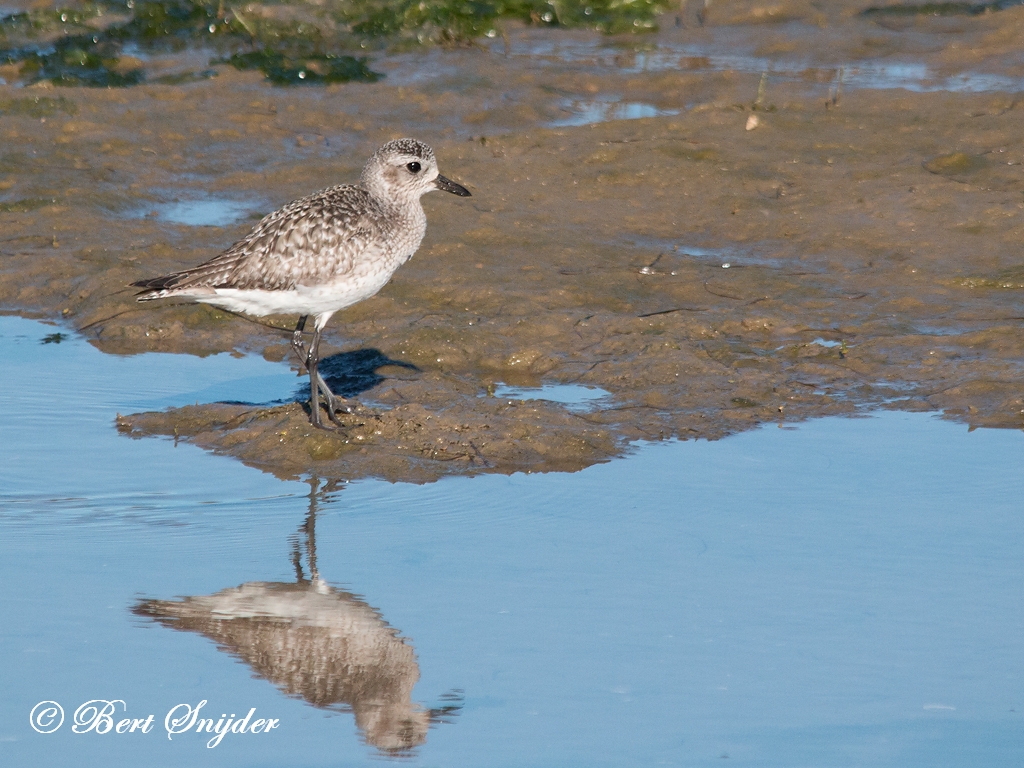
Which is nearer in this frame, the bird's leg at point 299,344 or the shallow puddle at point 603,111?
the bird's leg at point 299,344

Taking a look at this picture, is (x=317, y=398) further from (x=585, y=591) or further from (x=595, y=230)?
(x=595, y=230)

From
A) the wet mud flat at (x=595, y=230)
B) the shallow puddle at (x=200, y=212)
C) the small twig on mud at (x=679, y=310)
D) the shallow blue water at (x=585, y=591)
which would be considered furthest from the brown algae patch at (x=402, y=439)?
the shallow puddle at (x=200, y=212)

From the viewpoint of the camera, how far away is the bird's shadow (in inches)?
412

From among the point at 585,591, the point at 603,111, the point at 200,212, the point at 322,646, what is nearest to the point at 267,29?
the point at 603,111

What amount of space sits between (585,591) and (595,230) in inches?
262

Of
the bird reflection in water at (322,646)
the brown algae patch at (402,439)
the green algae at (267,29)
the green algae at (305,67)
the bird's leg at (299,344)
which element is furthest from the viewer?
the green algae at (267,29)

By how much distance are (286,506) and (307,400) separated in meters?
1.89

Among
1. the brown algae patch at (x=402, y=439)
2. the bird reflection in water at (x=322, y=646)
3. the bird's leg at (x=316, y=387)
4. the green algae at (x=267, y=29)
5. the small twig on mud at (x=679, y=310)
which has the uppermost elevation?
the green algae at (x=267, y=29)

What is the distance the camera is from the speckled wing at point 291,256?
9.25m

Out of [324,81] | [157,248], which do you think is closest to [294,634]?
[157,248]

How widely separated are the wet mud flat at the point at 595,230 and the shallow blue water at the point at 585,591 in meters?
0.57

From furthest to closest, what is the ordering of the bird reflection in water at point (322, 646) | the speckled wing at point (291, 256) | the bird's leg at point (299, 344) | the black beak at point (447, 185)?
the black beak at point (447, 185) < the bird's leg at point (299, 344) < the speckled wing at point (291, 256) < the bird reflection in water at point (322, 646)

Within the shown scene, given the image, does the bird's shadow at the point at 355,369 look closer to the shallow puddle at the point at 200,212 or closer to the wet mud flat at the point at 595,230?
the wet mud flat at the point at 595,230

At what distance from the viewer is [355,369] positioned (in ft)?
35.4
